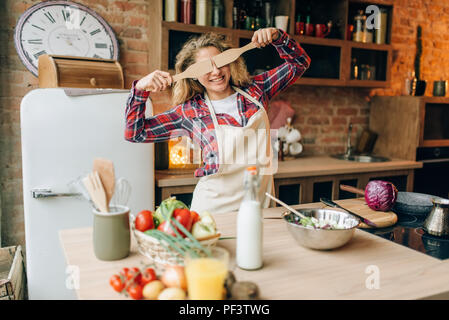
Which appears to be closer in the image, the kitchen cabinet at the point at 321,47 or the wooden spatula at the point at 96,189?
the wooden spatula at the point at 96,189

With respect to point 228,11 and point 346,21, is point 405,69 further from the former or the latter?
point 228,11

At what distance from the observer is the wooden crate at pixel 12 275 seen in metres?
2.00

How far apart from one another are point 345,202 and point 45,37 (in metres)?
2.13

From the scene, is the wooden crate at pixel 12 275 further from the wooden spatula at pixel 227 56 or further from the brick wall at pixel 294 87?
the wooden spatula at pixel 227 56

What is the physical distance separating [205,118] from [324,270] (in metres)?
1.08

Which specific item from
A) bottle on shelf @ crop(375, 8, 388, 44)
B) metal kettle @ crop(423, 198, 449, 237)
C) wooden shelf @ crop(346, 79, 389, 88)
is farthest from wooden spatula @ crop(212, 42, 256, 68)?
bottle on shelf @ crop(375, 8, 388, 44)

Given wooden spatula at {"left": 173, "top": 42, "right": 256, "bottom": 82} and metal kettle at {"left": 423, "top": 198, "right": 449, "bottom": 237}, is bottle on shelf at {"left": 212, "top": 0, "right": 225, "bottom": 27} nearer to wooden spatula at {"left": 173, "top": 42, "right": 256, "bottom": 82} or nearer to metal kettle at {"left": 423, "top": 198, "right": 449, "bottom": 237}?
wooden spatula at {"left": 173, "top": 42, "right": 256, "bottom": 82}

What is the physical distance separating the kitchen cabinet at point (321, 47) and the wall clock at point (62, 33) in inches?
14.0

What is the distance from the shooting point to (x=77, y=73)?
2.25 metres

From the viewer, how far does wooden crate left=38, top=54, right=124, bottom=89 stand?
2199mm

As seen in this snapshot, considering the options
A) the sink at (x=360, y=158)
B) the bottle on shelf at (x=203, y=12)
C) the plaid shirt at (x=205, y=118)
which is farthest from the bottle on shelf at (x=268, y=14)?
the sink at (x=360, y=158)

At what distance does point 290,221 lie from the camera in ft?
4.45

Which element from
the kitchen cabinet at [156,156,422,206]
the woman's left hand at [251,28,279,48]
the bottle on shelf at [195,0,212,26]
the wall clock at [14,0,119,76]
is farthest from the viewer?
the bottle on shelf at [195,0,212,26]

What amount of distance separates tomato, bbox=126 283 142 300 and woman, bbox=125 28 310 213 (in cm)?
103
